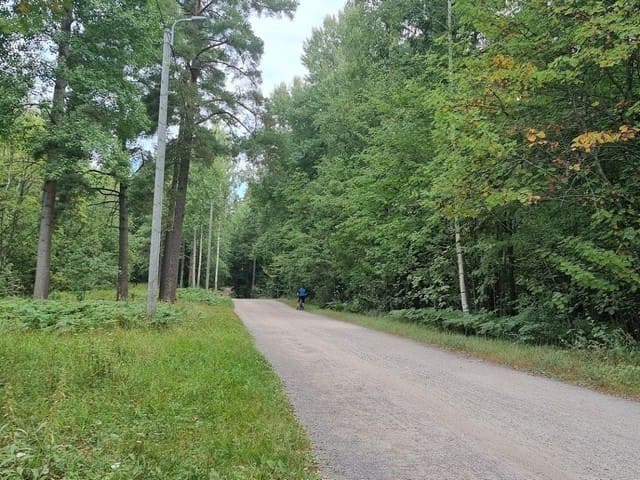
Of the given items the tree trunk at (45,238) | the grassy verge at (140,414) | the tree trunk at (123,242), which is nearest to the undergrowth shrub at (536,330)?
the grassy verge at (140,414)

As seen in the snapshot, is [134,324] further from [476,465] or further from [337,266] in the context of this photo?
[337,266]

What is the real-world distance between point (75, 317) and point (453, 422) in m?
9.11

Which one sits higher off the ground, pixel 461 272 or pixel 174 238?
pixel 174 238

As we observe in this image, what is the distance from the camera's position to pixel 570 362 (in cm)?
821

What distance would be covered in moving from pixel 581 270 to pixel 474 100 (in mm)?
4133

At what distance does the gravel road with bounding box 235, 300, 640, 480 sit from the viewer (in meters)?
3.96

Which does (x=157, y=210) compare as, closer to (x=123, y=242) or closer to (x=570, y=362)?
(x=570, y=362)

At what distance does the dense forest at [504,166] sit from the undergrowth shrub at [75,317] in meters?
7.59

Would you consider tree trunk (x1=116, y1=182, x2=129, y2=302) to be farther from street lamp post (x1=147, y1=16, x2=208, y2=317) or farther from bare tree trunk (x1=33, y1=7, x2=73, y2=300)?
street lamp post (x1=147, y1=16, x2=208, y2=317)

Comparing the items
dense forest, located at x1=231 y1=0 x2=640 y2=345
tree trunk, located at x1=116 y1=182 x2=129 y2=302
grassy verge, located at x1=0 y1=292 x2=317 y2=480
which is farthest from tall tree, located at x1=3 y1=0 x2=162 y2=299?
grassy verge, located at x1=0 y1=292 x2=317 y2=480

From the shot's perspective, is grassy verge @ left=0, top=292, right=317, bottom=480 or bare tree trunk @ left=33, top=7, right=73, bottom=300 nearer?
grassy verge @ left=0, top=292, right=317, bottom=480

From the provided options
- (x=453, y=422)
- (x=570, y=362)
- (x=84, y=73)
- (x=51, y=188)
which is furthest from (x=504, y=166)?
(x=51, y=188)

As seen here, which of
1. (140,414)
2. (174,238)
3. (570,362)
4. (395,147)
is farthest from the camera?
(174,238)

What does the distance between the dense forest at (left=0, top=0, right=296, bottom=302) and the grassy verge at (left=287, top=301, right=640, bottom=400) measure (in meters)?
10.4
